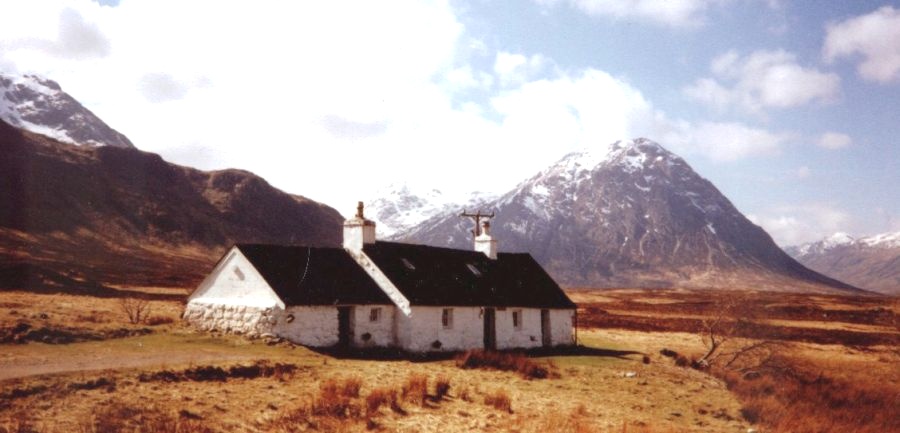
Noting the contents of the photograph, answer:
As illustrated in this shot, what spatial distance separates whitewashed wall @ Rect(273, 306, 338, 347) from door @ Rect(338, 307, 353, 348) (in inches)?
12.7

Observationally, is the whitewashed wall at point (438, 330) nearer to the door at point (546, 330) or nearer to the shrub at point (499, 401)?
the door at point (546, 330)

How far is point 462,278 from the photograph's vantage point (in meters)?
34.8

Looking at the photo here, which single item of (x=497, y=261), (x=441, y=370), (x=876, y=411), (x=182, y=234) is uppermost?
(x=182, y=234)

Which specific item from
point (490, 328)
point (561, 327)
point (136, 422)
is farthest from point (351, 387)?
point (561, 327)

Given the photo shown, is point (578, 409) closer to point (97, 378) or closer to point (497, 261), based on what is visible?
point (97, 378)

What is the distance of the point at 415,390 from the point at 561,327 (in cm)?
1853

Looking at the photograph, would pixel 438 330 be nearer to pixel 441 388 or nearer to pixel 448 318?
pixel 448 318

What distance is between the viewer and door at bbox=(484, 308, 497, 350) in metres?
33.8

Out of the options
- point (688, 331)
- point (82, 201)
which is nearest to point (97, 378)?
point (688, 331)

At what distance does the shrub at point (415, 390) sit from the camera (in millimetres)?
20062

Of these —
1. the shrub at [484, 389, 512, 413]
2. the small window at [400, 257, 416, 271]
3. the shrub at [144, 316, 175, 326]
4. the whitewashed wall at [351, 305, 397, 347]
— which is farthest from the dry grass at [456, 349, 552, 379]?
the shrub at [144, 316, 175, 326]

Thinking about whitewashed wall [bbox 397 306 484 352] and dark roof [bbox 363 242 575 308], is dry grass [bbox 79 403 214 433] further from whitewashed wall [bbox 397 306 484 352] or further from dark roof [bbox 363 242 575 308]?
dark roof [bbox 363 242 575 308]

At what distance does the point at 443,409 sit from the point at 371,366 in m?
5.82

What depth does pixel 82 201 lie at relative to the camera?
11875 cm
